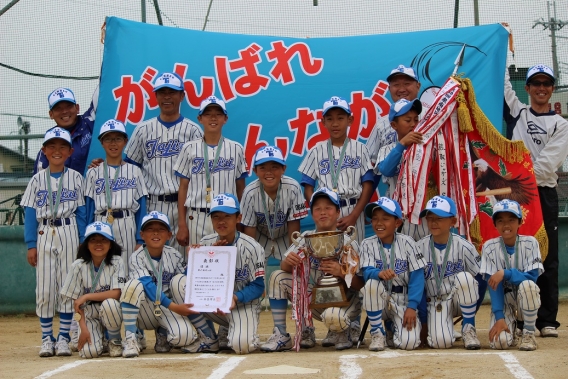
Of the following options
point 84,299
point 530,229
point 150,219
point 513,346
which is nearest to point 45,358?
point 84,299

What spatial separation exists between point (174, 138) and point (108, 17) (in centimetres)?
160

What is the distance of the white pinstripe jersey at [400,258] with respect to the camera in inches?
224

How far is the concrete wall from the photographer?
29.3 feet

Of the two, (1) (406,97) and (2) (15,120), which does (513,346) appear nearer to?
(1) (406,97)

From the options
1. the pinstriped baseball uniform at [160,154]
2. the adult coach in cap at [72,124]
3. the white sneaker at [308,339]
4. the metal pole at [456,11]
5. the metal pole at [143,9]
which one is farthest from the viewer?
the metal pole at [143,9]

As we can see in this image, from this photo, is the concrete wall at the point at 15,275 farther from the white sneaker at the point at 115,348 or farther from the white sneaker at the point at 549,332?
the white sneaker at the point at 115,348

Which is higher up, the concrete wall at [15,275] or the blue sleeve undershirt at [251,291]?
the concrete wall at [15,275]

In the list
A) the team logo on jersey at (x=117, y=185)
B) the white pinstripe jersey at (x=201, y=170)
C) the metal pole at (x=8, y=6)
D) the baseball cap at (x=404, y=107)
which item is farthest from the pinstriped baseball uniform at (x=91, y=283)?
the metal pole at (x=8, y=6)

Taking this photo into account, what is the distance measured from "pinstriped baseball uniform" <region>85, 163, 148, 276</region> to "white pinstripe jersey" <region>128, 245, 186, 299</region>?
249 mm

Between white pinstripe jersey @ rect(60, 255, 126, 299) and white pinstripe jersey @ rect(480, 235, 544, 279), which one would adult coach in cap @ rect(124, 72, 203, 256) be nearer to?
white pinstripe jersey @ rect(60, 255, 126, 299)

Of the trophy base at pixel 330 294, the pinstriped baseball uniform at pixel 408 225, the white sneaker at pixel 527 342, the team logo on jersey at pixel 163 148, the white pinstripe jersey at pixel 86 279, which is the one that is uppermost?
the team logo on jersey at pixel 163 148

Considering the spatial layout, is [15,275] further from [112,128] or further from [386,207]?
[386,207]

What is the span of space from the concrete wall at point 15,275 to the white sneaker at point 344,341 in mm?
4003

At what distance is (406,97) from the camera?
655 centimetres
